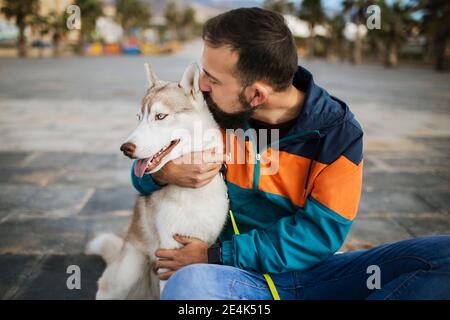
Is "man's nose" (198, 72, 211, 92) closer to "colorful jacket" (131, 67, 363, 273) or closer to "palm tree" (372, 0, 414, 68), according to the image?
"colorful jacket" (131, 67, 363, 273)

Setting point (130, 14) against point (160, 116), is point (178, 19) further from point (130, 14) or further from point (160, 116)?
point (160, 116)

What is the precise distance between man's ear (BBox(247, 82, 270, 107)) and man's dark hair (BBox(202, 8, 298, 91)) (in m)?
0.04

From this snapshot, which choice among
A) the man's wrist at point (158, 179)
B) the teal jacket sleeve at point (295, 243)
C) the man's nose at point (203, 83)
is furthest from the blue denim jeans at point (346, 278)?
the man's nose at point (203, 83)

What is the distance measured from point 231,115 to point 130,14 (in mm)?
74810

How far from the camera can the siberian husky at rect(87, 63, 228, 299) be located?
221 centimetres

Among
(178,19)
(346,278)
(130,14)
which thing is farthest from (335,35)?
(178,19)

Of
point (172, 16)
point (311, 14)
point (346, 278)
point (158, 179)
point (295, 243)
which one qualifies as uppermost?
point (311, 14)

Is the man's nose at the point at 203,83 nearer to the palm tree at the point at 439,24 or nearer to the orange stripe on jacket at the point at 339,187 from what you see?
the orange stripe on jacket at the point at 339,187

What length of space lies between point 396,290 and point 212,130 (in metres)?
1.17

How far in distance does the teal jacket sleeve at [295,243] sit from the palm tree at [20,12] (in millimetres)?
40802

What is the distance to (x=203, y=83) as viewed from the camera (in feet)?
7.39

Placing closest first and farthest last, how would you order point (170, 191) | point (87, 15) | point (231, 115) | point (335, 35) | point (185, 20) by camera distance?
point (231, 115) → point (170, 191) → point (87, 15) → point (335, 35) → point (185, 20)
